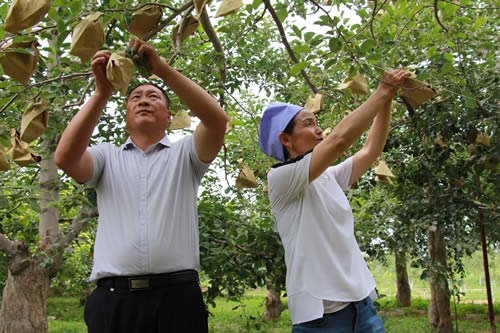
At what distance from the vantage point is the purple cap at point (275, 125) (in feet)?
5.32

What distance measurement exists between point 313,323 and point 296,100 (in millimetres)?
2507

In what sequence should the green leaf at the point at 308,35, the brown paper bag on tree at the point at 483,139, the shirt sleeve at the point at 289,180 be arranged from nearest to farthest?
1. the shirt sleeve at the point at 289,180
2. the green leaf at the point at 308,35
3. the brown paper bag on tree at the point at 483,139

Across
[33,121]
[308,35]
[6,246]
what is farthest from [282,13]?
[6,246]

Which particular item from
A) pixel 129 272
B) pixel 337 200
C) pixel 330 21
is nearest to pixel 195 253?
pixel 129 272

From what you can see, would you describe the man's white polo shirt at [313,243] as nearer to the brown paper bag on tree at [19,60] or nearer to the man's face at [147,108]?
the man's face at [147,108]

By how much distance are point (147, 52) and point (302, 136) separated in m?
0.62

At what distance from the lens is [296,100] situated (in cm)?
363

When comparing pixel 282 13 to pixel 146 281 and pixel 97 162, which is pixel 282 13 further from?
pixel 146 281

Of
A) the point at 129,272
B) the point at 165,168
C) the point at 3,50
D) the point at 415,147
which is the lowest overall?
the point at 129,272

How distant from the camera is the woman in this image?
135cm

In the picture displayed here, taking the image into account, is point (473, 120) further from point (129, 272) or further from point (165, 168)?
point (129, 272)

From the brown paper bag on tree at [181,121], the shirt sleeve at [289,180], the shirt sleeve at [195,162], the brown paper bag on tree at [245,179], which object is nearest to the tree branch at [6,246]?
the brown paper bag on tree at [245,179]

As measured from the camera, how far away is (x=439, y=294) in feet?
19.5

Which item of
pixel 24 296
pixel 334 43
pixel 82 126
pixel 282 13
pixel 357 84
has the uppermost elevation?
pixel 282 13
